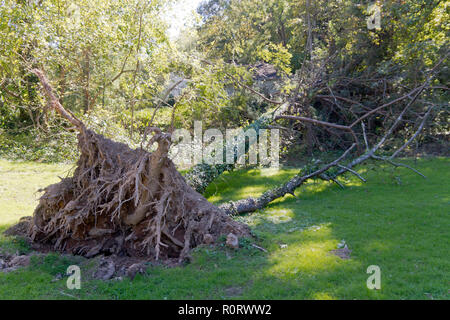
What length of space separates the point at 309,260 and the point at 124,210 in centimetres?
301

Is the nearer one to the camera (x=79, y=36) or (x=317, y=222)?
(x=317, y=222)

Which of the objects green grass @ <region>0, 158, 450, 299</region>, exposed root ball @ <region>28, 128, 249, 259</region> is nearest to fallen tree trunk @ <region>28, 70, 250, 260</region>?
exposed root ball @ <region>28, 128, 249, 259</region>

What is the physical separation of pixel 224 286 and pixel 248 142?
22.5ft

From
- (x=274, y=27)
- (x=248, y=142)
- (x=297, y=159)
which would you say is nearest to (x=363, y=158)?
(x=248, y=142)

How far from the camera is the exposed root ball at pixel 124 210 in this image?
18.2 feet

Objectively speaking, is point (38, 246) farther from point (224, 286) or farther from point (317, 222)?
point (317, 222)

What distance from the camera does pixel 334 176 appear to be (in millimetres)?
9820

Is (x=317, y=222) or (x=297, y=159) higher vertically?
(x=297, y=159)

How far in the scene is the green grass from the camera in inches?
167

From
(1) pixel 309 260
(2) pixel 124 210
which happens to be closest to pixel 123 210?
(2) pixel 124 210

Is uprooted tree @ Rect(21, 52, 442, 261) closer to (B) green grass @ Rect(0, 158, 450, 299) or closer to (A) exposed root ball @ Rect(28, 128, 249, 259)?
(A) exposed root ball @ Rect(28, 128, 249, 259)

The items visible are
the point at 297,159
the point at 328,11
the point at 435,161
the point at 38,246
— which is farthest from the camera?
the point at 328,11

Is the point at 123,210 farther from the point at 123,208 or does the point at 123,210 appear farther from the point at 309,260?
the point at 309,260

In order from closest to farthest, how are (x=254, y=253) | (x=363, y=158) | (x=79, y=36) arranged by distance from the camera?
1. (x=254, y=253)
2. (x=363, y=158)
3. (x=79, y=36)
